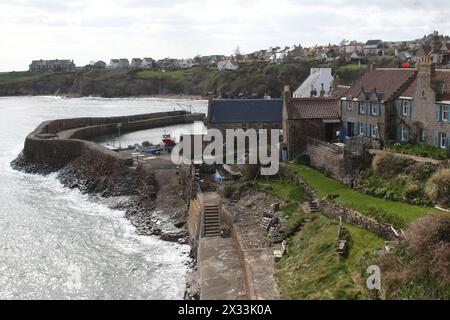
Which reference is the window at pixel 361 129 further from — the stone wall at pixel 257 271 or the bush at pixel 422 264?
the bush at pixel 422 264

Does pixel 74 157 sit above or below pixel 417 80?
below

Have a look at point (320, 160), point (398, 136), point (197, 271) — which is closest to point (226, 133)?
point (320, 160)

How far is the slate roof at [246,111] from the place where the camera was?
5469 cm

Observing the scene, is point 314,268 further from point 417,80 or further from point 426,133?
point 417,80

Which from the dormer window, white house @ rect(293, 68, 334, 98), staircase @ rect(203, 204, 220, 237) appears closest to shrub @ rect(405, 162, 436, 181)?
the dormer window

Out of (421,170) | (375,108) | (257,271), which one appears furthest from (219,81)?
(257,271)

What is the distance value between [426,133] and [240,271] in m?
16.0

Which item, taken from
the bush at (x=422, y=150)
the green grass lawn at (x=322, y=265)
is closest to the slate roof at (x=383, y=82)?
the bush at (x=422, y=150)

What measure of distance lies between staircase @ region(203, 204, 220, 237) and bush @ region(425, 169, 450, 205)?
11833 millimetres

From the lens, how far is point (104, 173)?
170ft

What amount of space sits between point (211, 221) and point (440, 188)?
12927mm

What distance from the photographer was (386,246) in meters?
23.3

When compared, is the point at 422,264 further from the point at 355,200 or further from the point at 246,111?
the point at 246,111

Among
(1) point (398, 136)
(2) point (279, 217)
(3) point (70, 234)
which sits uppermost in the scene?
(1) point (398, 136)
